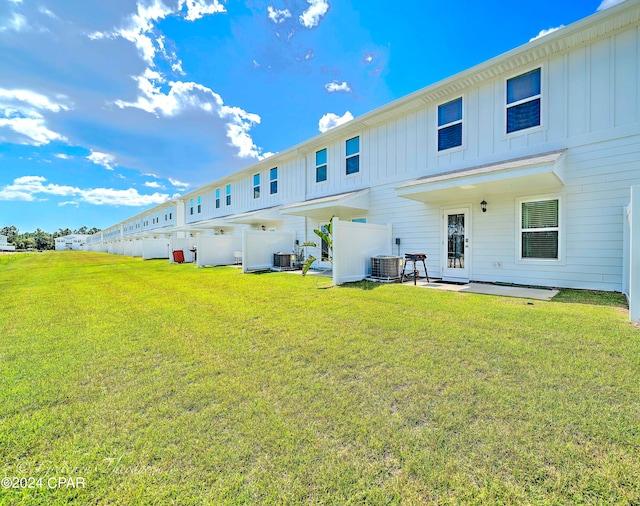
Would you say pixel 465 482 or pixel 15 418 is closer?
pixel 465 482

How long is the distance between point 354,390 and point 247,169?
16.9 meters

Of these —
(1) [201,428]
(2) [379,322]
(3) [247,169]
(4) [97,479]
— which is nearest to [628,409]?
(2) [379,322]

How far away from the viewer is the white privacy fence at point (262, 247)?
39.6 feet

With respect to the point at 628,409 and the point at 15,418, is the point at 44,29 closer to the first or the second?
the point at 15,418

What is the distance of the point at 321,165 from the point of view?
42.1 ft

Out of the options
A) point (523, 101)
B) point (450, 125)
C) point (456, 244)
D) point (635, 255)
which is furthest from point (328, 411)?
point (450, 125)

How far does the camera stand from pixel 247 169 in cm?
1725

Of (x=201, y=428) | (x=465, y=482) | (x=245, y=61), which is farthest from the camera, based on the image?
(x=245, y=61)

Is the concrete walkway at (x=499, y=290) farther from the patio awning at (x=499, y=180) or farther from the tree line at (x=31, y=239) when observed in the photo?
the tree line at (x=31, y=239)

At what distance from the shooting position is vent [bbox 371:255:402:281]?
8633mm

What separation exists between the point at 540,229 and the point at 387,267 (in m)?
4.14

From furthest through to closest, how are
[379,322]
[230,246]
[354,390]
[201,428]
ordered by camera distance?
[230,246] < [379,322] < [354,390] < [201,428]

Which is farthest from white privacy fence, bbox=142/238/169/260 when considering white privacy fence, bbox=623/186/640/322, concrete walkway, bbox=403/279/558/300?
white privacy fence, bbox=623/186/640/322

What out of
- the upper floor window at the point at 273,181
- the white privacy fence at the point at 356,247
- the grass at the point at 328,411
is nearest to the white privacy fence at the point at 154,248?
the upper floor window at the point at 273,181
